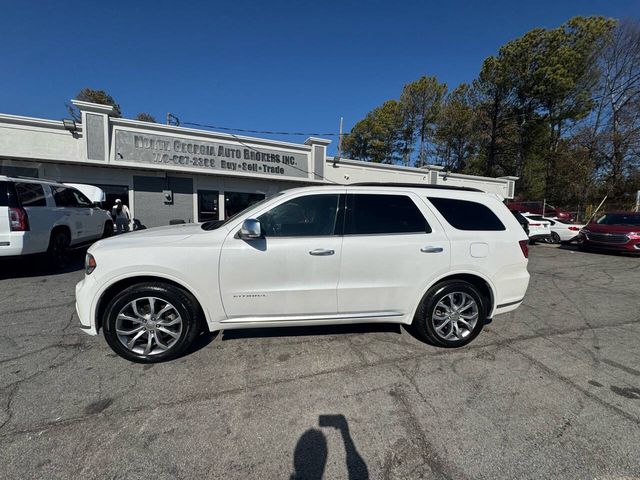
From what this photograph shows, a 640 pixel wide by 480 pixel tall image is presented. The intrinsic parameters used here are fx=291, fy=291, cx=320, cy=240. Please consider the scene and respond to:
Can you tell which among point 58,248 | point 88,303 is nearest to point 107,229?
point 58,248

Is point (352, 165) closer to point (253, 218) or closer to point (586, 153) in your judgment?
point (253, 218)

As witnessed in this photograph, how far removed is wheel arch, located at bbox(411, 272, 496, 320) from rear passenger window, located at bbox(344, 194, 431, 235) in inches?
23.1

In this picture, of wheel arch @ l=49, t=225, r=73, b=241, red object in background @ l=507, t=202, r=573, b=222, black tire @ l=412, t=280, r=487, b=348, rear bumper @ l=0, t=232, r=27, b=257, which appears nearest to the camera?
black tire @ l=412, t=280, r=487, b=348

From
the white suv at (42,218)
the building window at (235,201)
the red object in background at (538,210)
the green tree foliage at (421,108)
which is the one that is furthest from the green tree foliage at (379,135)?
the white suv at (42,218)

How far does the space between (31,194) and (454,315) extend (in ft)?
25.8

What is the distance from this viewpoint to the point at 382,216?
3223mm

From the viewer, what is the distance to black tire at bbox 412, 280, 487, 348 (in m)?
3.24

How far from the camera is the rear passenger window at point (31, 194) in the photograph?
18.1 feet

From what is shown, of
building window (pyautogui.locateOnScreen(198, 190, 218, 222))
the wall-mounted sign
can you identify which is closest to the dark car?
the wall-mounted sign

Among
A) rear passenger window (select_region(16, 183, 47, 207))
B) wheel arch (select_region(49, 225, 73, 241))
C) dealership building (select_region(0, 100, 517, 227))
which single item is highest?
dealership building (select_region(0, 100, 517, 227))

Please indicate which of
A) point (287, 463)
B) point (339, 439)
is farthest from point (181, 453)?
point (339, 439)

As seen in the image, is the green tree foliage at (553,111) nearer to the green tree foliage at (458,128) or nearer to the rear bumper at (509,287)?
the green tree foliage at (458,128)

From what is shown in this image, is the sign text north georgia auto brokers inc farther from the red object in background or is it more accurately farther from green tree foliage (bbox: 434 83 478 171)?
green tree foliage (bbox: 434 83 478 171)

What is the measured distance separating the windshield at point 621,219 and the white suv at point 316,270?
36.9 ft
